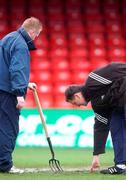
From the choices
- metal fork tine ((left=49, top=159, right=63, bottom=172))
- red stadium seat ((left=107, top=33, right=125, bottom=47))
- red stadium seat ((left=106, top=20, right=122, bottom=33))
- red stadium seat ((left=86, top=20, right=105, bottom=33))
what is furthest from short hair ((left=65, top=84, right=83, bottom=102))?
red stadium seat ((left=106, top=20, right=122, bottom=33))

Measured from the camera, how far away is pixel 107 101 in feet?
28.3

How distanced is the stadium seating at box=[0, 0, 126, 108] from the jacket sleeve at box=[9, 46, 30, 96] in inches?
330

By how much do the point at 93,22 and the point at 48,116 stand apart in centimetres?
564

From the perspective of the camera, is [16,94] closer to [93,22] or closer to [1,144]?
[1,144]

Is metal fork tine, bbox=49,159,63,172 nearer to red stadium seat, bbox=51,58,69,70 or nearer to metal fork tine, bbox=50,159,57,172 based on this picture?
metal fork tine, bbox=50,159,57,172

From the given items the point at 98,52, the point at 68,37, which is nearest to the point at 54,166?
the point at 98,52

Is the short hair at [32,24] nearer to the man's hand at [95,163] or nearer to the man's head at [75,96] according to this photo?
the man's head at [75,96]

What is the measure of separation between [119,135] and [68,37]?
10897 mm

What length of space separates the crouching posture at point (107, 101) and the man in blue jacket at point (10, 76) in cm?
67

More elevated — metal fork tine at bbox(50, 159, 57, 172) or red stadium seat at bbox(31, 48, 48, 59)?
metal fork tine at bbox(50, 159, 57, 172)

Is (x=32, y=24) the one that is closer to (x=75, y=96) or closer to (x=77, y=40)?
(x=75, y=96)

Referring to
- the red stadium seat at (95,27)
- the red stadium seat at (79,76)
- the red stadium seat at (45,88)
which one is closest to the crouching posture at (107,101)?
the red stadium seat at (45,88)

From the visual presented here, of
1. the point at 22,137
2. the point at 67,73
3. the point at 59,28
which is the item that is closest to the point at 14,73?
the point at 22,137

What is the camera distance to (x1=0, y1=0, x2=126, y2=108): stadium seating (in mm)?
17891
